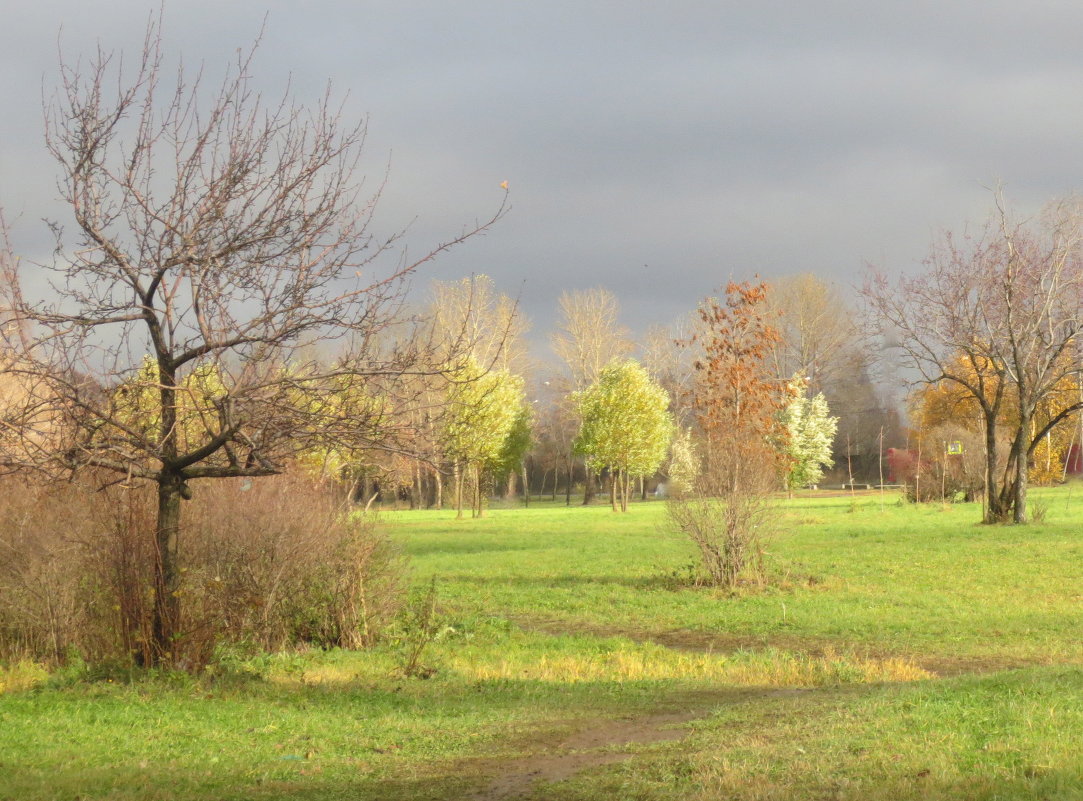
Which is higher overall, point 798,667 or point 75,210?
point 75,210

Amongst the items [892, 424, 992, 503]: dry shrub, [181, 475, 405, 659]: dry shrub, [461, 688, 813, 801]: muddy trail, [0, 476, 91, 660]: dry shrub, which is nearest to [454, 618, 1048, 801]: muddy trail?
[461, 688, 813, 801]: muddy trail

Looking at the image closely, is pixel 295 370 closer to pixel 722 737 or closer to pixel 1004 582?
→ pixel 722 737

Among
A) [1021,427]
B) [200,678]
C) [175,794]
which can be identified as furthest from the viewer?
[1021,427]

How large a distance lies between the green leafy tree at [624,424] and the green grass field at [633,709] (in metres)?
38.3

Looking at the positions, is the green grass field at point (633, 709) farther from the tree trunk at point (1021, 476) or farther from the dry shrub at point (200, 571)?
the tree trunk at point (1021, 476)

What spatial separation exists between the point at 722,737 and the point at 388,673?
17.9ft

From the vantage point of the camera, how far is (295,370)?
9336 mm

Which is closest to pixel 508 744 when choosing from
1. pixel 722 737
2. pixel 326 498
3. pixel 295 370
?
pixel 722 737

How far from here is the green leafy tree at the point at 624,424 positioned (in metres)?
59.0

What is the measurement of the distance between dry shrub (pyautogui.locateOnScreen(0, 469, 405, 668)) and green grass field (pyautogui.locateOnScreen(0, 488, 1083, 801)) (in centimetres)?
79

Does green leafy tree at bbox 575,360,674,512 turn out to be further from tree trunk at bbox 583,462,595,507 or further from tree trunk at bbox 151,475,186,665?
tree trunk at bbox 151,475,186,665

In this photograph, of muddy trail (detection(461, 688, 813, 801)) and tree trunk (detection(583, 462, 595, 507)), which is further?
tree trunk (detection(583, 462, 595, 507))

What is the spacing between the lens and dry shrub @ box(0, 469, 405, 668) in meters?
9.96

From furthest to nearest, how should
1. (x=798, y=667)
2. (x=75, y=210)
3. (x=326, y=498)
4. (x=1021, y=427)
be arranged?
(x=1021, y=427) < (x=326, y=498) < (x=798, y=667) < (x=75, y=210)
